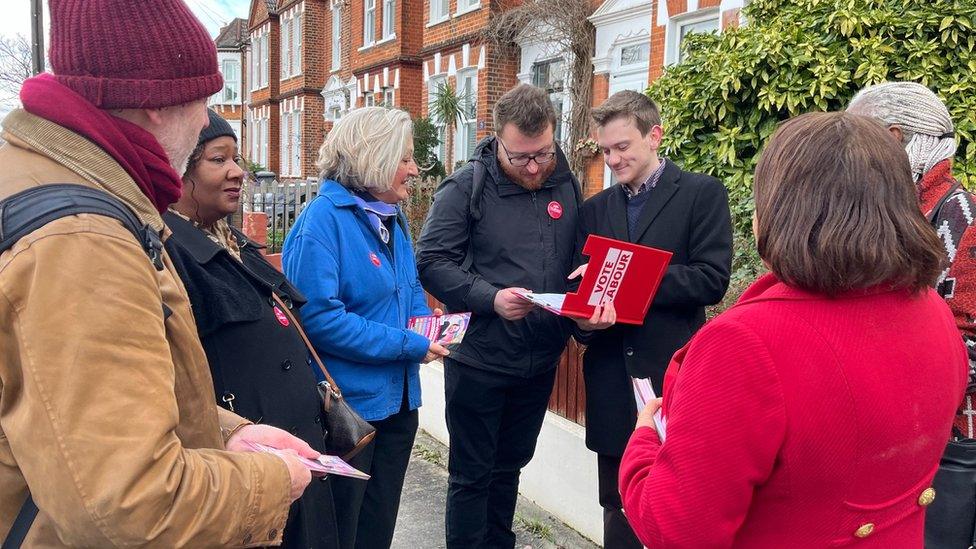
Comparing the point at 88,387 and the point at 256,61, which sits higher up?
the point at 256,61

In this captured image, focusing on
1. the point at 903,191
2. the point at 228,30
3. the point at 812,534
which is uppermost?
the point at 228,30

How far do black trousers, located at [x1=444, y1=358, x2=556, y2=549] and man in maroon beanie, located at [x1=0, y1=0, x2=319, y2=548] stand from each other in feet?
6.20

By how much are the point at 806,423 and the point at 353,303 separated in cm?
199

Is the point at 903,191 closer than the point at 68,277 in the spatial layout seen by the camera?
No

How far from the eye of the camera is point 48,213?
3.94 feet

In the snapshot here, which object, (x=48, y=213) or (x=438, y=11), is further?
(x=438, y=11)

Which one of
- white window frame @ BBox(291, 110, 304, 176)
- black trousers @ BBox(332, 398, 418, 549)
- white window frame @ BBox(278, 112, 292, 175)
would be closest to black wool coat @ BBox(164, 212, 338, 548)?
black trousers @ BBox(332, 398, 418, 549)

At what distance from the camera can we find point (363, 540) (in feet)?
10.5

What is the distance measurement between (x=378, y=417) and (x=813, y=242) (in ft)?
6.71

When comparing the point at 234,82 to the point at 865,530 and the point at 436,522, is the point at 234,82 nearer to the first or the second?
the point at 436,522

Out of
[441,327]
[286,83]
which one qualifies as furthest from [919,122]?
[286,83]

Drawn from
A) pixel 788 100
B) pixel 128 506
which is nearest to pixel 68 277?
pixel 128 506

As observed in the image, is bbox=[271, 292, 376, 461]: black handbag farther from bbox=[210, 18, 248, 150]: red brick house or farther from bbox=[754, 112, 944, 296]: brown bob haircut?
bbox=[210, 18, 248, 150]: red brick house

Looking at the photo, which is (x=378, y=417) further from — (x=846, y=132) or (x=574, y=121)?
(x=574, y=121)
